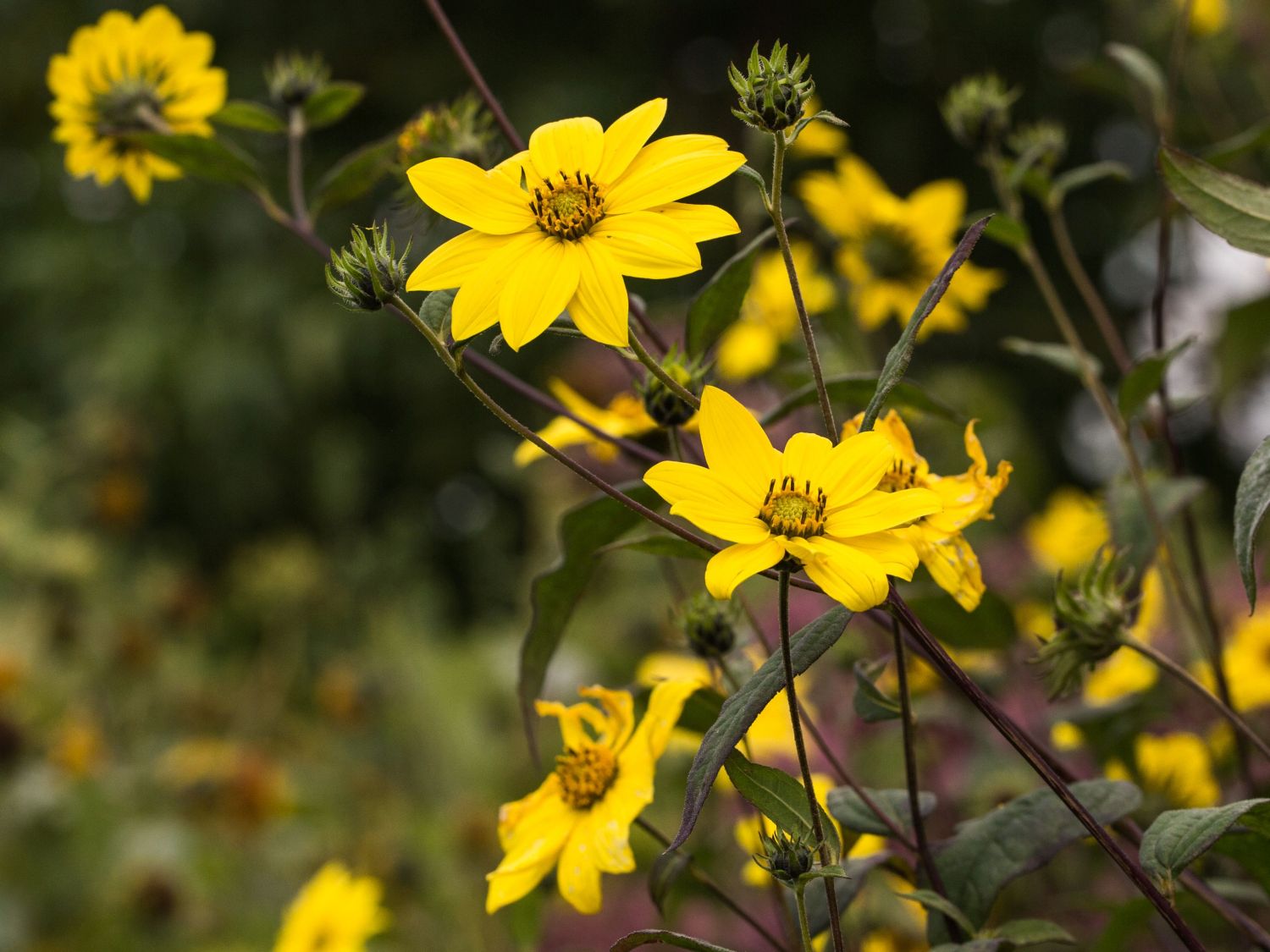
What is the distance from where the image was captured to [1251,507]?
0.27m

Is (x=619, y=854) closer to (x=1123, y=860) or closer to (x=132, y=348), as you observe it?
(x=1123, y=860)

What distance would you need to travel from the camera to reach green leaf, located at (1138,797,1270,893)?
0.26 meters

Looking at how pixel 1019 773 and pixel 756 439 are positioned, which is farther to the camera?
pixel 1019 773

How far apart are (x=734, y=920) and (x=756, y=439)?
21.5 inches

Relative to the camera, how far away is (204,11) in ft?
10.2

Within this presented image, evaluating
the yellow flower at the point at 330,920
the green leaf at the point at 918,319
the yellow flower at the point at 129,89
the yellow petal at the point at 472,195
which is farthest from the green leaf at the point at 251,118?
the yellow flower at the point at 330,920

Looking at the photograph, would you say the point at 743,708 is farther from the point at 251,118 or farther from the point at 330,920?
the point at 330,920

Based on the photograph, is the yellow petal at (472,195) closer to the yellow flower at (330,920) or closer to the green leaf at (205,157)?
the green leaf at (205,157)

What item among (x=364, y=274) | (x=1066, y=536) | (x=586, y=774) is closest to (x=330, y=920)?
(x=586, y=774)

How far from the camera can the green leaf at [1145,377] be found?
396 mm

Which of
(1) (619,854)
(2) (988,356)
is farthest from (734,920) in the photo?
(2) (988,356)

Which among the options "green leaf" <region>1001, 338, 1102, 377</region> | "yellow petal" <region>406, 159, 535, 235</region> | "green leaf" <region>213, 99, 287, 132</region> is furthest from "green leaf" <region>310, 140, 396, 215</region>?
"green leaf" <region>1001, 338, 1102, 377</region>

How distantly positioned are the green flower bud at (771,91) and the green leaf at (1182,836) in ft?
0.62

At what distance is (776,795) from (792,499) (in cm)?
7
